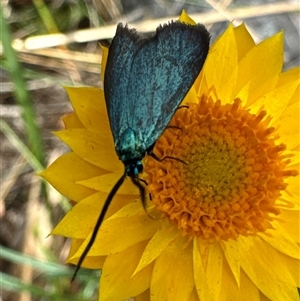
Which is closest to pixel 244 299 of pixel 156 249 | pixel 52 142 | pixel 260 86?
pixel 156 249

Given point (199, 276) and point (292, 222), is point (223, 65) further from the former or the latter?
point (199, 276)

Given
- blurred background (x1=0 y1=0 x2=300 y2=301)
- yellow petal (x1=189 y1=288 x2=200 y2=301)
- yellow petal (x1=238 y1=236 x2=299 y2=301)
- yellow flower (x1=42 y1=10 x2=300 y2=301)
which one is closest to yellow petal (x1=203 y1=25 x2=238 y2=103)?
yellow flower (x1=42 y1=10 x2=300 y2=301)

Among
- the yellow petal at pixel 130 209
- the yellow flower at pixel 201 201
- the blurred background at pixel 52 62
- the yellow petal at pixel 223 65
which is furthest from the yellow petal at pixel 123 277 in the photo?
the blurred background at pixel 52 62

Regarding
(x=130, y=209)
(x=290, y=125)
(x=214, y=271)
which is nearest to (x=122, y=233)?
(x=130, y=209)

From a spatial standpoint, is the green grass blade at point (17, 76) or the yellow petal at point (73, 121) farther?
the green grass blade at point (17, 76)

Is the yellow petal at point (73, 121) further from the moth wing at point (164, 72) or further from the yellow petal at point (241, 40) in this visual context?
the yellow petal at point (241, 40)
